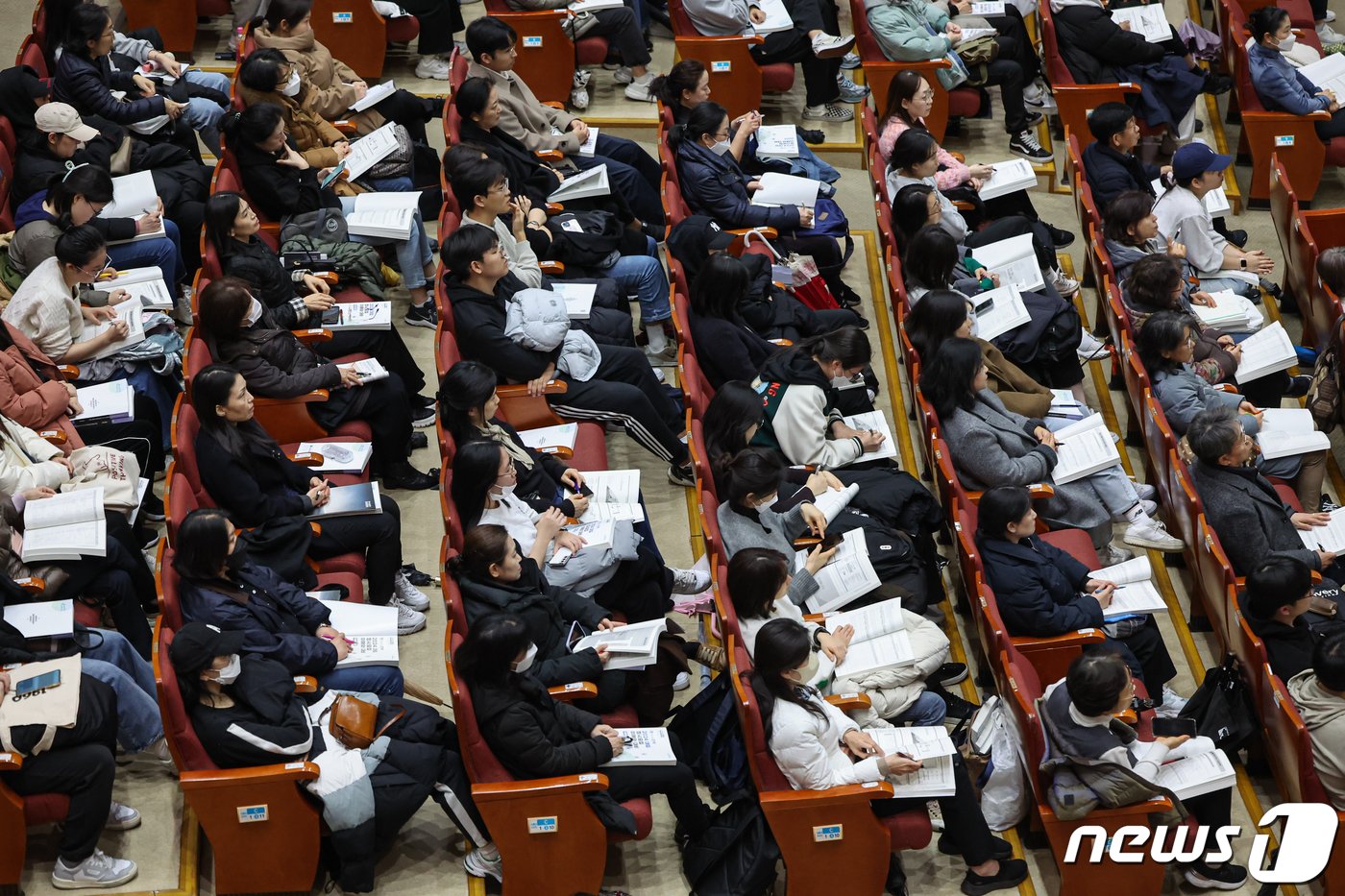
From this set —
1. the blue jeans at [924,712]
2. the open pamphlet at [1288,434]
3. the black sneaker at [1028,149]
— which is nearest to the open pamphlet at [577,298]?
the blue jeans at [924,712]

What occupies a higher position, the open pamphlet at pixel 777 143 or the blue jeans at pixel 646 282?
the open pamphlet at pixel 777 143

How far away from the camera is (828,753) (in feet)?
14.1

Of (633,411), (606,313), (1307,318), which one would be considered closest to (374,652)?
(633,411)

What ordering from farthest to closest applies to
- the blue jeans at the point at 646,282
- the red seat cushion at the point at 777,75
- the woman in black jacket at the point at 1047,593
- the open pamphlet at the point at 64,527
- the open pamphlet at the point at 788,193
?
the red seat cushion at the point at 777,75 → the open pamphlet at the point at 788,193 → the blue jeans at the point at 646,282 → the woman in black jacket at the point at 1047,593 → the open pamphlet at the point at 64,527

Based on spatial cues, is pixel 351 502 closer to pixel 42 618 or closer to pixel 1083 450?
pixel 42 618

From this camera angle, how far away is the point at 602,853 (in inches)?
172

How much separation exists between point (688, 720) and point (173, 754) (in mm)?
1419

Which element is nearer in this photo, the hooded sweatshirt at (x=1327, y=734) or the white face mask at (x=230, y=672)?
the white face mask at (x=230, y=672)

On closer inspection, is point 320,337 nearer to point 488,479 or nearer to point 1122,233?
point 488,479

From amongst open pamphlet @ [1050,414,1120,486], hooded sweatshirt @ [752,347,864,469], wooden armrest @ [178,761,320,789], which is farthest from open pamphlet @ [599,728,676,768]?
open pamphlet @ [1050,414,1120,486]

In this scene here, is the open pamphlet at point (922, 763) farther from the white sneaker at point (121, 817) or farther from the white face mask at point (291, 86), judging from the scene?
the white face mask at point (291, 86)

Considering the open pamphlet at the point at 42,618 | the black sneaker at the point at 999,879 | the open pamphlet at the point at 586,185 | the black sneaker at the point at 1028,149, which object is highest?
the open pamphlet at the point at 586,185

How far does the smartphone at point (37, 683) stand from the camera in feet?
13.9

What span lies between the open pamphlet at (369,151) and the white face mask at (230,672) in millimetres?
2783
